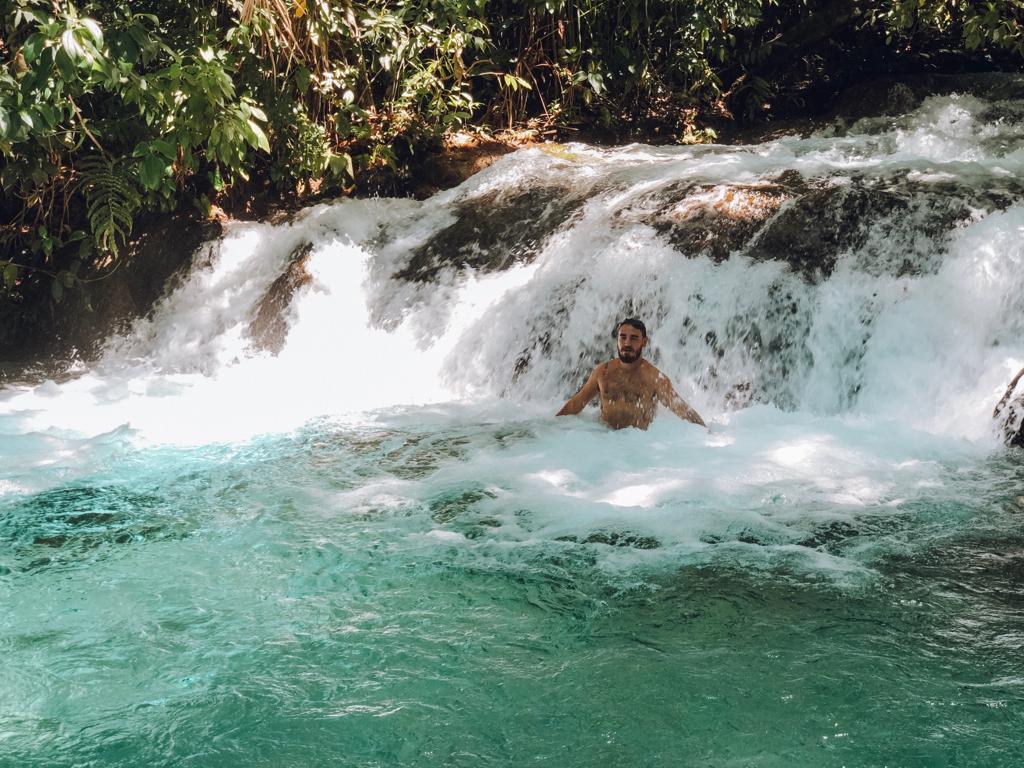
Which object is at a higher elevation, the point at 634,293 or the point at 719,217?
the point at 719,217

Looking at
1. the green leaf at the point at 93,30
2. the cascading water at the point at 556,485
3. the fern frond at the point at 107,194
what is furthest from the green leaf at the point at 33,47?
the fern frond at the point at 107,194

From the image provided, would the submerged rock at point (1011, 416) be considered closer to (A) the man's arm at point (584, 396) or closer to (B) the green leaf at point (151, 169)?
(A) the man's arm at point (584, 396)

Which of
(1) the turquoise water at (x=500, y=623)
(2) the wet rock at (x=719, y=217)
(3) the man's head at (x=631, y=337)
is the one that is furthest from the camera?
(2) the wet rock at (x=719, y=217)

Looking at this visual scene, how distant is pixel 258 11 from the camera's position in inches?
302

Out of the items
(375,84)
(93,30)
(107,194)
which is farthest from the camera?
(375,84)

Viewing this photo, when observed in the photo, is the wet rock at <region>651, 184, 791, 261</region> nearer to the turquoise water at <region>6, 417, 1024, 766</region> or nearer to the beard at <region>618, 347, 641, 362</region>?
the beard at <region>618, 347, 641, 362</region>

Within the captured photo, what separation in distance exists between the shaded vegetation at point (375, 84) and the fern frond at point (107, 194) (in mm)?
19

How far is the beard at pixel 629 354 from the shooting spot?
18.4 ft

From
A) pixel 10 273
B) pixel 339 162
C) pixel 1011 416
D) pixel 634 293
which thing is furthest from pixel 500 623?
pixel 10 273

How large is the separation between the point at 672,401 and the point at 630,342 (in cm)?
41

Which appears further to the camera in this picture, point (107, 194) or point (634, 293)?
point (107, 194)

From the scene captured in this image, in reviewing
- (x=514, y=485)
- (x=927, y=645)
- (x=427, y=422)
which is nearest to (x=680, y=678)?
(x=927, y=645)

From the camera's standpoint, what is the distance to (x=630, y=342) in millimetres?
5582

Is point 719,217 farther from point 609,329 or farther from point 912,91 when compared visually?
point 912,91
